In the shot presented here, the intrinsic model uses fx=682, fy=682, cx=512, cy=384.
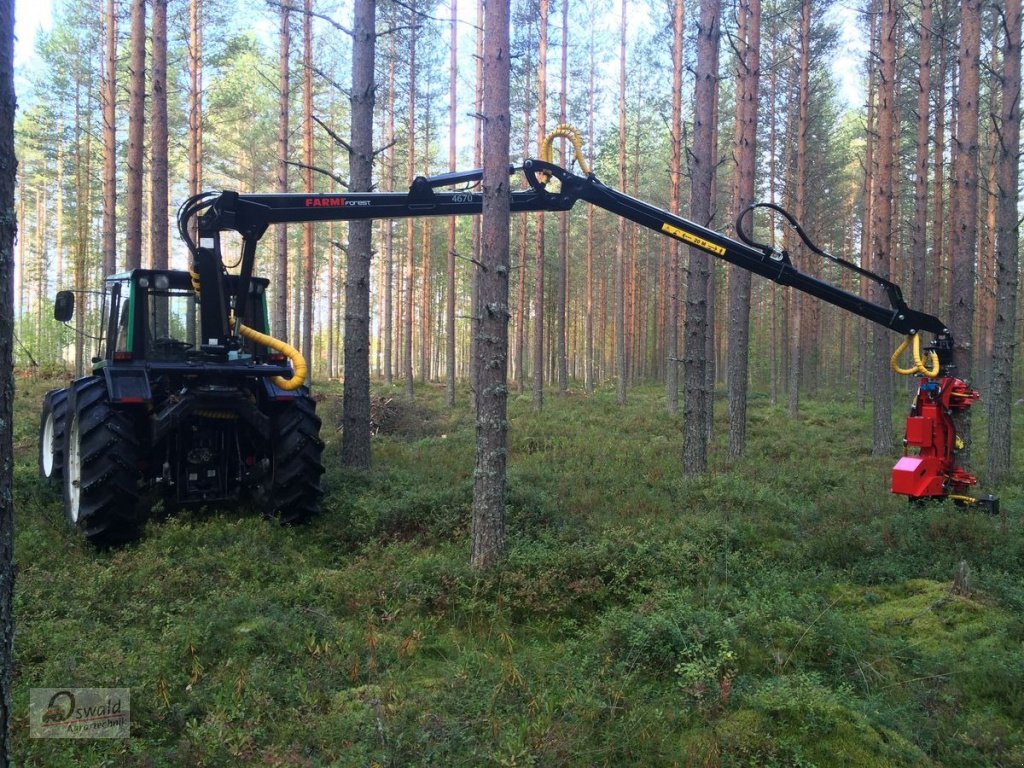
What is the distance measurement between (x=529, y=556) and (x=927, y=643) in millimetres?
3229

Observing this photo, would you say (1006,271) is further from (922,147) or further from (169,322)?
(169,322)

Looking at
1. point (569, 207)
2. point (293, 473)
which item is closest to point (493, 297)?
point (569, 207)

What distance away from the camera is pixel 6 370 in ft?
8.27

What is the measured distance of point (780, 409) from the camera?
22578mm

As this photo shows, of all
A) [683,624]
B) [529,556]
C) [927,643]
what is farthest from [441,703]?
[927,643]

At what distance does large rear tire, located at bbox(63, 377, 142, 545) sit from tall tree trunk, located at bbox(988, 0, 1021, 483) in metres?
12.2

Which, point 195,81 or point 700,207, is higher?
point 195,81

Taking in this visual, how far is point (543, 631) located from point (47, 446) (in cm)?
779

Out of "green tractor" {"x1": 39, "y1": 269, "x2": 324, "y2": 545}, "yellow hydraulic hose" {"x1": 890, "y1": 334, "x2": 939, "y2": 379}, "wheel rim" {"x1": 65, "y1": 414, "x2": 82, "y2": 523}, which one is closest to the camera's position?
"green tractor" {"x1": 39, "y1": 269, "x2": 324, "y2": 545}

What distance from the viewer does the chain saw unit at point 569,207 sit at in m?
7.56

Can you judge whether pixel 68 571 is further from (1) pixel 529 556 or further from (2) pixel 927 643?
(2) pixel 927 643

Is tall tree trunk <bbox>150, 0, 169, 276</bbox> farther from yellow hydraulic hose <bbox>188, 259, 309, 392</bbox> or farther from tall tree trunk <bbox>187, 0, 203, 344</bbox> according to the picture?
yellow hydraulic hose <bbox>188, 259, 309, 392</bbox>

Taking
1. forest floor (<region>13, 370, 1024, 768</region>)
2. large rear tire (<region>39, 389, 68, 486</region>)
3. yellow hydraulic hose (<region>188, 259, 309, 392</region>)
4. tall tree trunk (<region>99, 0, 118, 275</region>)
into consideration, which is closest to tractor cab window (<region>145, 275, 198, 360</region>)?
yellow hydraulic hose (<region>188, 259, 309, 392</region>)

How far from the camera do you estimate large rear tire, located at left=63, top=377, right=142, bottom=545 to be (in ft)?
22.2
